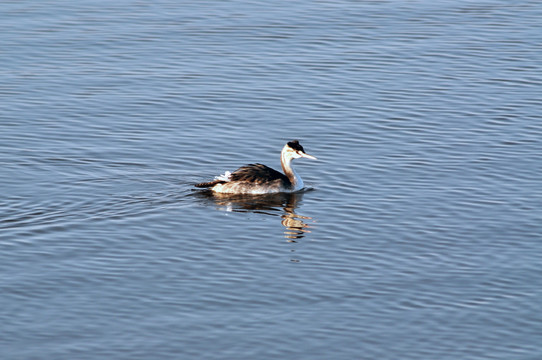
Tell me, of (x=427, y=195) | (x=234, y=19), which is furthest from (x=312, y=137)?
(x=234, y=19)

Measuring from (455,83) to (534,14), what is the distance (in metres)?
8.61

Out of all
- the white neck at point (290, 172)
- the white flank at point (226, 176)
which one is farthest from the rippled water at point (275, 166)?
the white flank at point (226, 176)

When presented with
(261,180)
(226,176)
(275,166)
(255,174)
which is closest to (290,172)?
(261,180)

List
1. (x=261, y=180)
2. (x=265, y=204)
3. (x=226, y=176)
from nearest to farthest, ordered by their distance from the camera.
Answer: (x=226, y=176) < (x=265, y=204) < (x=261, y=180)

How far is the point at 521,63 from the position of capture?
3212cm

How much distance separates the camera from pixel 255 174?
2269 cm

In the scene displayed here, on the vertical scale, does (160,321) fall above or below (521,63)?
below

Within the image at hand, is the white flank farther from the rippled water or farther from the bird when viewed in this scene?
the rippled water

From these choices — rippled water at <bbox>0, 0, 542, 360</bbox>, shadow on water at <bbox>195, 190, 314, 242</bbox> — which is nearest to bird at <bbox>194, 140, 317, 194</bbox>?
shadow on water at <bbox>195, 190, 314, 242</bbox>

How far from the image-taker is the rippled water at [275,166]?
1606 centimetres

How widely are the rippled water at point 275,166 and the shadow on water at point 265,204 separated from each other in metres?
0.08

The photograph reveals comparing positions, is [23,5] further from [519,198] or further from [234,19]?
[519,198]

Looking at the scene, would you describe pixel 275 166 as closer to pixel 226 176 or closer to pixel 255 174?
pixel 255 174

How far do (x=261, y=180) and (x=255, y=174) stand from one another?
0.25 m
